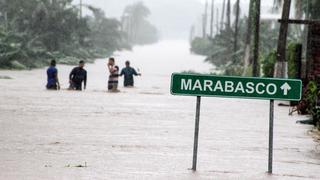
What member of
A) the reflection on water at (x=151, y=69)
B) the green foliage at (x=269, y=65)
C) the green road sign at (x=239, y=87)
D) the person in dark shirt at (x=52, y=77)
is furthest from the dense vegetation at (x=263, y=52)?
the person in dark shirt at (x=52, y=77)

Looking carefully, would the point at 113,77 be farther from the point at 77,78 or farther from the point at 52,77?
the point at 52,77

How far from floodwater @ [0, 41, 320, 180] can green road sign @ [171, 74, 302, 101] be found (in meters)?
1.06

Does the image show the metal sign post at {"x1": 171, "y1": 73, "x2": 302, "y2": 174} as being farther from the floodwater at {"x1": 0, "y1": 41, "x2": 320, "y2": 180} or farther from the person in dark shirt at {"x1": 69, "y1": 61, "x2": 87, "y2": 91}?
the person in dark shirt at {"x1": 69, "y1": 61, "x2": 87, "y2": 91}

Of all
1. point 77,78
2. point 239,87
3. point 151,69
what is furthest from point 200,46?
point 239,87

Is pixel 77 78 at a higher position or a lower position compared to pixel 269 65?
lower

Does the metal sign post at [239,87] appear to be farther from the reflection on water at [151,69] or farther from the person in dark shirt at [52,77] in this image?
the reflection on water at [151,69]

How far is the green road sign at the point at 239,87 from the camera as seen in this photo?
28.0ft

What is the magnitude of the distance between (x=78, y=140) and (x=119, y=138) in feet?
2.83

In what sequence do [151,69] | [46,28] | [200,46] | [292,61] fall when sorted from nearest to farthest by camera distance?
1. [292,61]
2. [151,69]
3. [46,28]
4. [200,46]

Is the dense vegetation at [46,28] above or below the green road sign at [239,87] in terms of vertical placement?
above

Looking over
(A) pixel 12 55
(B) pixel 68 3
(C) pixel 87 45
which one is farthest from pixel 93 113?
(C) pixel 87 45

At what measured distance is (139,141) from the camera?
→ 454 inches

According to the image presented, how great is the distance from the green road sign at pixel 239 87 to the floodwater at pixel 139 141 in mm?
1059

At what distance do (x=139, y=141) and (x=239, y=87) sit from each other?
11.2ft
